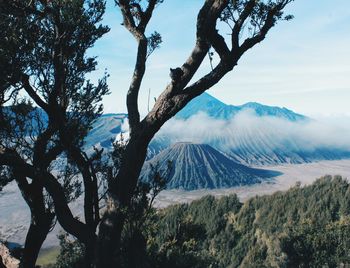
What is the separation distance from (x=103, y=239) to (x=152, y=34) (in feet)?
23.6

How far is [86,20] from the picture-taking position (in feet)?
35.8

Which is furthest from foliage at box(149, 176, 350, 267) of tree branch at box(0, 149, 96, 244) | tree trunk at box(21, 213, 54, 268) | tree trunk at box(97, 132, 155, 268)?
tree trunk at box(97, 132, 155, 268)

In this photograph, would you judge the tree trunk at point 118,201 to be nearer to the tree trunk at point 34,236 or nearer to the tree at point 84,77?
the tree at point 84,77

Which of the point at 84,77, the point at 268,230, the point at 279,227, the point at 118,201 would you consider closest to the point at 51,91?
the point at 84,77

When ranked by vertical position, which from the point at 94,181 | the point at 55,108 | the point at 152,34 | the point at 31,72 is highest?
the point at 152,34

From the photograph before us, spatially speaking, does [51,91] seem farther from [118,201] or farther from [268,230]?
[268,230]

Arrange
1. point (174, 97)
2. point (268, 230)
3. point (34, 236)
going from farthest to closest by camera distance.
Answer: point (268, 230), point (34, 236), point (174, 97)

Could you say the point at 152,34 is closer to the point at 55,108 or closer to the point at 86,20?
the point at 86,20

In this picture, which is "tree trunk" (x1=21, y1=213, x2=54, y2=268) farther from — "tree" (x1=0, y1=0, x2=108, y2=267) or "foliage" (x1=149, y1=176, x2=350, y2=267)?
"foliage" (x1=149, y1=176, x2=350, y2=267)

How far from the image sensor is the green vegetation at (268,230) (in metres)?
42.0

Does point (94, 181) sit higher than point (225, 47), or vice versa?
point (225, 47)

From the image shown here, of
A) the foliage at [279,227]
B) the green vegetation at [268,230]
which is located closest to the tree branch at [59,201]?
the green vegetation at [268,230]

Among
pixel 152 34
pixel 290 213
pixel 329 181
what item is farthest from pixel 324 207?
pixel 152 34

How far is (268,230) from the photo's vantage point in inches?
4803
